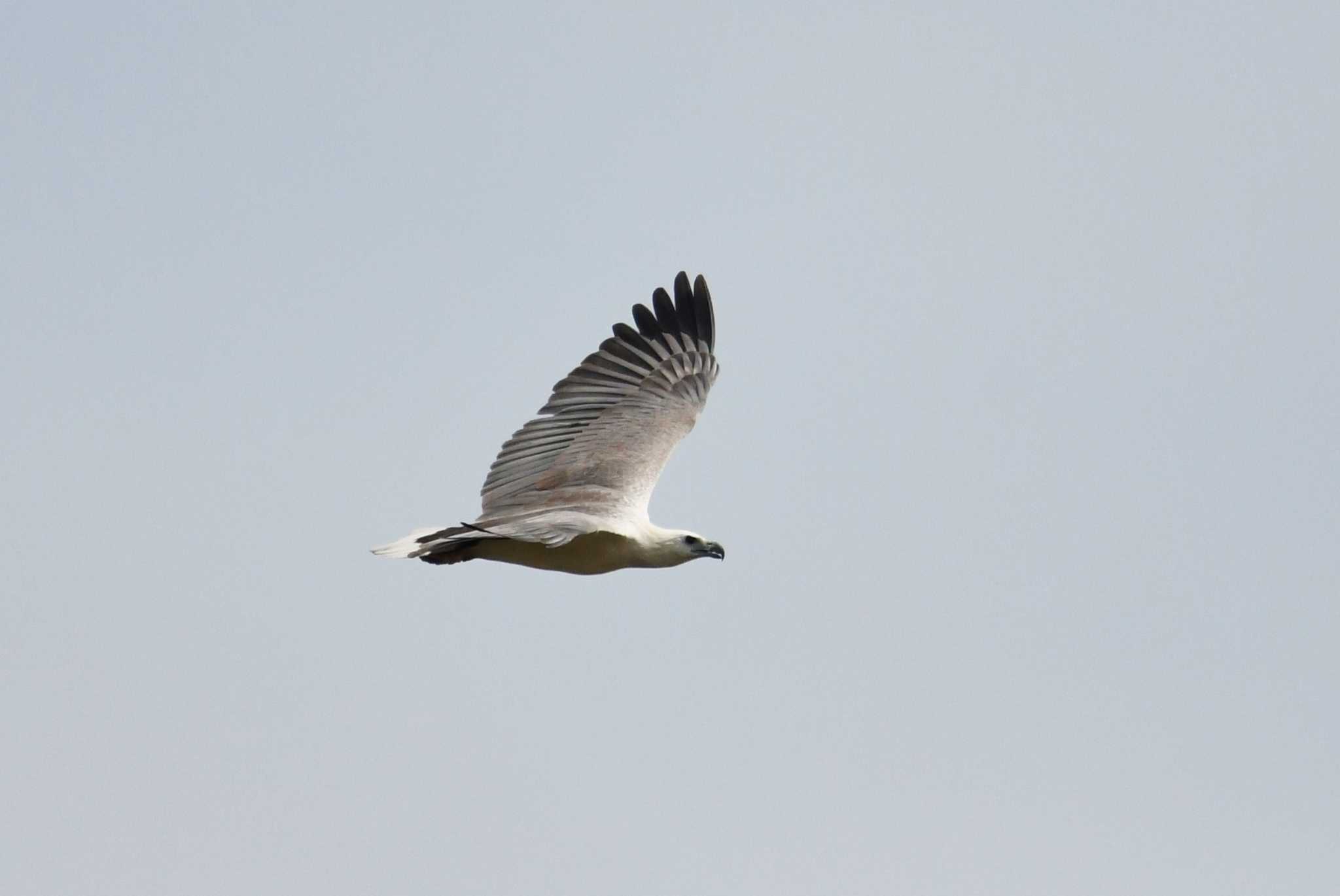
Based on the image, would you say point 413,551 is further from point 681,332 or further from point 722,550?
point 681,332

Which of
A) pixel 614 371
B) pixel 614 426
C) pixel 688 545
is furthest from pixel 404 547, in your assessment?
pixel 614 371

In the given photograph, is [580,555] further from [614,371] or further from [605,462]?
[614,371]

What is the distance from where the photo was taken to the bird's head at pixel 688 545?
14.1m

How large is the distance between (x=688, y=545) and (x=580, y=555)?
847 millimetres

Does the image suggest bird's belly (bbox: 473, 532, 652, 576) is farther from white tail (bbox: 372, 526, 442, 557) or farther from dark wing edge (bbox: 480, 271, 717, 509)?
dark wing edge (bbox: 480, 271, 717, 509)

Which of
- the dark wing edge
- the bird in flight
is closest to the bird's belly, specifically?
the bird in flight

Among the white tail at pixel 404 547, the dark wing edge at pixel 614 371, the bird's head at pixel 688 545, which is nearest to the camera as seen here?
the white tail at pixel 404 547

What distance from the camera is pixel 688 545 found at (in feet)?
46.3

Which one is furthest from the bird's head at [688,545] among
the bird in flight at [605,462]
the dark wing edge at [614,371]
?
the dark wing edge at [614,371]

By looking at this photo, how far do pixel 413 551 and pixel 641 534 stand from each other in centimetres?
188

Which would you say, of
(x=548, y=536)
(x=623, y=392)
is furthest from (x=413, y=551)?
(x=623, y=392)

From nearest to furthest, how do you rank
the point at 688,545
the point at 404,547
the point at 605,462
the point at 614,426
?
the point at 404,547, the point at 688,545, the point at 605,462, the point at 614,426

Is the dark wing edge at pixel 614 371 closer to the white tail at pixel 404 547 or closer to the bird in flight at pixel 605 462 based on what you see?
the bird in flight at pixel 605 462

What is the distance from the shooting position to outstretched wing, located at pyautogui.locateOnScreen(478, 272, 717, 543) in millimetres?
14625
